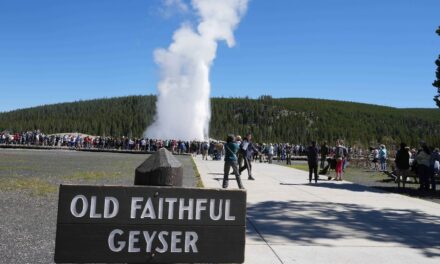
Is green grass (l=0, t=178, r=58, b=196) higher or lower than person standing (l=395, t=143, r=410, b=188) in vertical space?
lower

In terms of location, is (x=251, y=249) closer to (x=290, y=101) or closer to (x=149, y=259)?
(x=149, y=259)

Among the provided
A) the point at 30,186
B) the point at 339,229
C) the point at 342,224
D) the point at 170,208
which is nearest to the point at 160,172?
the point at 170,208

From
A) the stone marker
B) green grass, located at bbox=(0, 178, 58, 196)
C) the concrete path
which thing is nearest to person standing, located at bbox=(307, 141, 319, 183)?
the concrete path

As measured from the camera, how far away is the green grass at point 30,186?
11.5m

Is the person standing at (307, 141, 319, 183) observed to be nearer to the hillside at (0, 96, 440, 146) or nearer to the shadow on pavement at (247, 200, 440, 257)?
the shadow on pavement at (247, 200, 440, 257)

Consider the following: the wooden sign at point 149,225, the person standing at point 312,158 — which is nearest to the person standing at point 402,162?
the person standing at point 312,158

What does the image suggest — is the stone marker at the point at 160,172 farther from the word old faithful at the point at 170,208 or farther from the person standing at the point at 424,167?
the person standing at the point at 424,167

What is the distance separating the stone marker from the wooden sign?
0.43 feet

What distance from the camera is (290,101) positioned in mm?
189000

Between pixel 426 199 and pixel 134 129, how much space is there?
124933mm

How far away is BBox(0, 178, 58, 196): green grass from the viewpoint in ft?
37.9

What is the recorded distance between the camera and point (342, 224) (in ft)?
27.1

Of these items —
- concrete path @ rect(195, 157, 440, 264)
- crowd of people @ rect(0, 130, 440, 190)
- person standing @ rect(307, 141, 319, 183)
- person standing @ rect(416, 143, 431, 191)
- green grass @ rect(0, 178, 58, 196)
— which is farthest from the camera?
person standing @ rect(307, 141, 319, 183)

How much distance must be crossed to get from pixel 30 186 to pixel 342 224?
8.18 m
